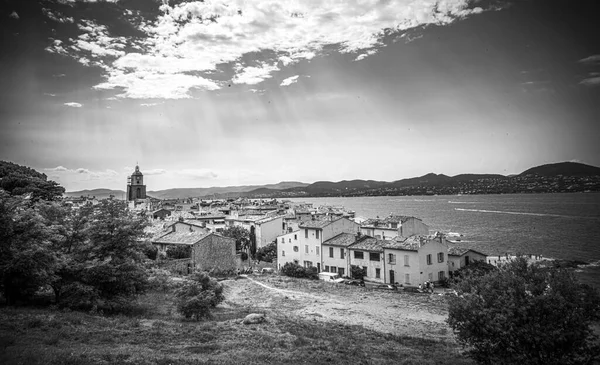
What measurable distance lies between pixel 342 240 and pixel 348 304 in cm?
1678

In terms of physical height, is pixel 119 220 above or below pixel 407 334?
above

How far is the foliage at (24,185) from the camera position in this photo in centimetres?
4875

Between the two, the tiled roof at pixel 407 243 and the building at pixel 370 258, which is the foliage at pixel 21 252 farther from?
the building at pixel 370 258

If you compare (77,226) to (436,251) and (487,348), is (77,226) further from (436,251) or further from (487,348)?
(436,251)

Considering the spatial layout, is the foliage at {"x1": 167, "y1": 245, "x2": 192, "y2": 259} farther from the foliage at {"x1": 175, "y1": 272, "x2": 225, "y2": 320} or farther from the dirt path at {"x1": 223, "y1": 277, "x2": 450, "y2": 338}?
the foliage at {"x1": 175, "y1": 272, "x2": 225, "y2": 320}

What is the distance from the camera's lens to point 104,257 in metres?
21.6

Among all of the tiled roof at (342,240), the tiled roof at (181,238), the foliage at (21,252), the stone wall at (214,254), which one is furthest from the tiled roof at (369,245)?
the foliage at (21,252)

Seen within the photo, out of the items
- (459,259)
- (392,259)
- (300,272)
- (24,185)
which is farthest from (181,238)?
(459,259)

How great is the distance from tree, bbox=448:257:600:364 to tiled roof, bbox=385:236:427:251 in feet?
80.0

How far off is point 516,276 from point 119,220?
2138 cm

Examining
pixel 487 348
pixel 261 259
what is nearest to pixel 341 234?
pixel 261 259

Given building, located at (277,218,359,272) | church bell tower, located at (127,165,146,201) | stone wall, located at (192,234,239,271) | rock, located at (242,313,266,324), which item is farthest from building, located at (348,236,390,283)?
church bell tower, located at (127,165,146,201)

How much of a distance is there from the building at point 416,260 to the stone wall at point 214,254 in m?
18.0

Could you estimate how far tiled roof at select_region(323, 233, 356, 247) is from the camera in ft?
150
